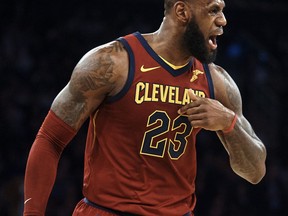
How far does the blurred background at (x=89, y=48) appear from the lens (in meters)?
7.16

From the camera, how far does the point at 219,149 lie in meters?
8.04

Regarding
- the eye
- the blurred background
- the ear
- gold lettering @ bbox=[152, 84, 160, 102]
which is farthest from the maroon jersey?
the blurred background

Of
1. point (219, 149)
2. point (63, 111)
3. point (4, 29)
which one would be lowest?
point (219, 149)

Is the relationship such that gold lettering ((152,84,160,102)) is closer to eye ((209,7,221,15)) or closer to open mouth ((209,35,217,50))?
open mouth ((209,35,217,50))

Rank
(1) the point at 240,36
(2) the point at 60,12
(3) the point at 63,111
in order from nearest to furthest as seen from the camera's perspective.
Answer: (3) the point at 63,111 → (2) the point at 60,12 → (1) the point at 240,36

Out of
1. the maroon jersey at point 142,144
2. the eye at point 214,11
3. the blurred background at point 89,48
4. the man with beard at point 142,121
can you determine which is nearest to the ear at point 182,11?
the man with beard at point 142,121

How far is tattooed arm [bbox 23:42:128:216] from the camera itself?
2.96 meters

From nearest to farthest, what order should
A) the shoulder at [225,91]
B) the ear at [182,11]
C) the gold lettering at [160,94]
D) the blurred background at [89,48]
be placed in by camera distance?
the gold lettering at [160,94], the ear at [182,11], the shoulder at [225,91], the blurred background at [89,48]

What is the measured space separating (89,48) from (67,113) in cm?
557

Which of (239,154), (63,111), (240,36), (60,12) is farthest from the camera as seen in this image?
(240,36)

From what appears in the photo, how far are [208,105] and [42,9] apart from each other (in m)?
5.63

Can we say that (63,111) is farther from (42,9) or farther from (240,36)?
(240,36)

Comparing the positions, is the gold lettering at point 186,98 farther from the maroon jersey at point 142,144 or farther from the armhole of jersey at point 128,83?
the armhole of jersey at point 128,83

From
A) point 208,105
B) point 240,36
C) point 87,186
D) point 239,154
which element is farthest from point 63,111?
point 240,36
